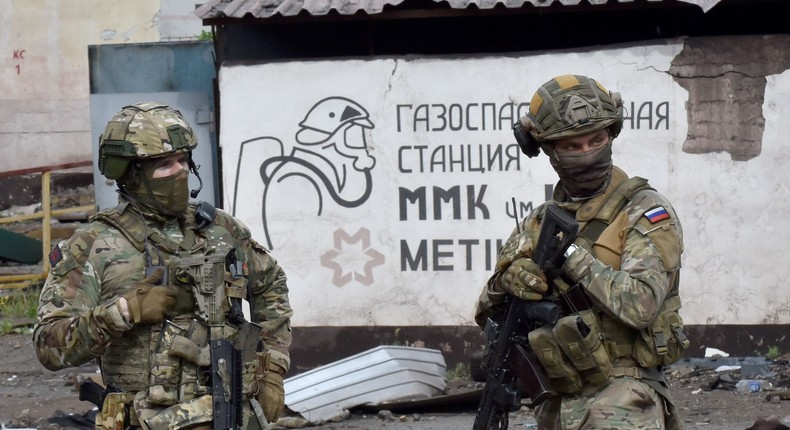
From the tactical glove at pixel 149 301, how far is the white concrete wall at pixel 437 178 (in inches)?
188

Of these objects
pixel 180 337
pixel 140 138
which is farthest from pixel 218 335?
pixel 140 138

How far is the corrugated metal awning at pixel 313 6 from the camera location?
8.28m

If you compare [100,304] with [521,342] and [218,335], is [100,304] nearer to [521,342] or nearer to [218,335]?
[218,335]

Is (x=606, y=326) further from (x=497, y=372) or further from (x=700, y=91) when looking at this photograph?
(x=700, y=91)

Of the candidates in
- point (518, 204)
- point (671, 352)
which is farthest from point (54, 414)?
point (671, 352)

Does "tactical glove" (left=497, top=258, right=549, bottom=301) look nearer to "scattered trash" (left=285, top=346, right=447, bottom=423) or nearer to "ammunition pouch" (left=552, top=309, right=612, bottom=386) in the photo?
"ammunition pouch" (left=552, top=309, right=612, bottom=386)

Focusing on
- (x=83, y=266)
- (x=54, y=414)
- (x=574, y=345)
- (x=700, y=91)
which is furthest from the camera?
(x=700, y=91)

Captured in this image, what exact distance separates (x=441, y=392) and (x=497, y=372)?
13.3ft

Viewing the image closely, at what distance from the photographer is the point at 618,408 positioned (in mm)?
3793

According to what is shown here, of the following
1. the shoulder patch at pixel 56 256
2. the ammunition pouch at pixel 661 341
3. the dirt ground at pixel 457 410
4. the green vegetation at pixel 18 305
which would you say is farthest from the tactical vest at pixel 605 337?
the green vegetation at pixel 18 305

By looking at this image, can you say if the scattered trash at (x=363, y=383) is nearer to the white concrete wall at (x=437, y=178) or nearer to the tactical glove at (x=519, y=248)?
the white concrete wall at (x=437, y=178)

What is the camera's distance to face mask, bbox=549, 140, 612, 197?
3.93m

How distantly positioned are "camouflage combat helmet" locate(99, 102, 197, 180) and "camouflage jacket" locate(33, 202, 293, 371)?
16 cm

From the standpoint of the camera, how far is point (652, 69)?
8453mm
